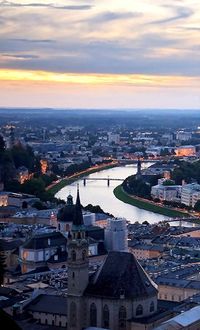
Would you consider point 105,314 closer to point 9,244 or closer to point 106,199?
point 9,244

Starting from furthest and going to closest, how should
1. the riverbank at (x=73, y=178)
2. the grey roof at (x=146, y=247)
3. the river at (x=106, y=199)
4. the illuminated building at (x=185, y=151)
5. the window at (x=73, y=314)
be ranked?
the illuminated building at (x=185, y=151), the riverbank at (x=73, y=178), the river at (x=106, y=199), the grey roof at (x=146, y=247), the window at (x=73, y=314)

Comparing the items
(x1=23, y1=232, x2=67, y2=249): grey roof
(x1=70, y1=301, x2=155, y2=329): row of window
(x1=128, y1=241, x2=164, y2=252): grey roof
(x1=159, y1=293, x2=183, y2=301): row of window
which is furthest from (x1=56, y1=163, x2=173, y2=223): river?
(x1=70, y1=301, x2=155, y2=329): row of window

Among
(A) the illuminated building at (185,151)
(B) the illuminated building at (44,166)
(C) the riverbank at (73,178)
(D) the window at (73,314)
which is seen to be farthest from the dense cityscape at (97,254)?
(A) the illuminated building at (185,151)

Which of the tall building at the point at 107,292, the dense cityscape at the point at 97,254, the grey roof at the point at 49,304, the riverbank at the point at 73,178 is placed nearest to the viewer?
the tall building at the point at 107,292

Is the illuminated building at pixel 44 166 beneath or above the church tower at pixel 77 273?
beneath

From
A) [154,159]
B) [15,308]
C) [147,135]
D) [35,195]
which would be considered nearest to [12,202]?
[35,195]

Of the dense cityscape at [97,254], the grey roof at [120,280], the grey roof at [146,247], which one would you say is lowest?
the grey roof at [146,247]

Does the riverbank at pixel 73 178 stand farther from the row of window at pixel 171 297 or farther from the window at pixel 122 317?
the window at pixel 122 317

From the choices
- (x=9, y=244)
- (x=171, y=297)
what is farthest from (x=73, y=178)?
(x=171, y=297)
